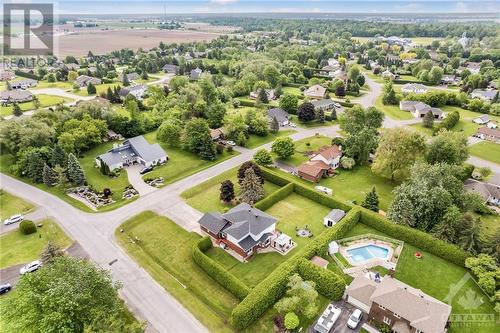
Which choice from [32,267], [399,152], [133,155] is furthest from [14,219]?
[399,152]

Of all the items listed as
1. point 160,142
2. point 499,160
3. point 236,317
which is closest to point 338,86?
point 499,160

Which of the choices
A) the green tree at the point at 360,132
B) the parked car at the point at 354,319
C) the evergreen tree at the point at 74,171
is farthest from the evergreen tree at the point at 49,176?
the green tree at the point at 360,132

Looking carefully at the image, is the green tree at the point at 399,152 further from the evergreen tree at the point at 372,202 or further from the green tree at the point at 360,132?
the evergreen tree at the point at 372,202

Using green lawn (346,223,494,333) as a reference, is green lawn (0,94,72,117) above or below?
above

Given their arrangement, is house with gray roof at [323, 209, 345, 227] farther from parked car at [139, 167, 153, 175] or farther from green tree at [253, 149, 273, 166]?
parked car at [139, 167, 153, 175]

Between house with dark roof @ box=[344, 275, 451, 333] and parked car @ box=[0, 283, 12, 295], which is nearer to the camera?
house with dark roof @ box=[344, 275, 451, 333]

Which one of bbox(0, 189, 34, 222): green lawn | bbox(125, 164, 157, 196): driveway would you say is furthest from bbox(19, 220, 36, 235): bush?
bbox(125, 164, 157, 196): driveway

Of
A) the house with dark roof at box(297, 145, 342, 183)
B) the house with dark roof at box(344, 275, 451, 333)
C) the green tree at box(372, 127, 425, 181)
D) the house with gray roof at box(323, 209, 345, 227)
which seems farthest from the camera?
the house with dark roof at box(297, 145, 342, 183)
